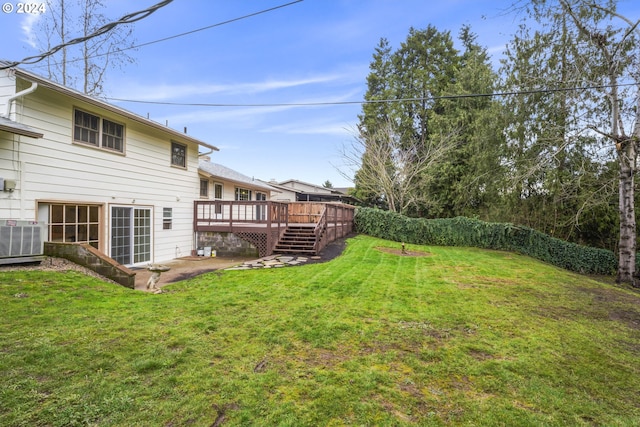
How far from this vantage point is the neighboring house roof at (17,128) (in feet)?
18.9

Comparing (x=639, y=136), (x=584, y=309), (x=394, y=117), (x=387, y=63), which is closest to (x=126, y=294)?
(x=584, y=309)

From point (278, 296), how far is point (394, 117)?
974 inches

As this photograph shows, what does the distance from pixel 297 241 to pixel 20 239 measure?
7.76 meters

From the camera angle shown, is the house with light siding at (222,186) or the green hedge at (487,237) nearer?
the house with light siding at (222,186)

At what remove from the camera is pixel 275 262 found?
9.68 m

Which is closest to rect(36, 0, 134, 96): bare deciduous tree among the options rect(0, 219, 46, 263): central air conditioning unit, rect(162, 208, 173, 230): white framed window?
rect(162, 208, 173, 230): white framed window

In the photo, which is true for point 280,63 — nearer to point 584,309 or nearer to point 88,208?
point 88,208

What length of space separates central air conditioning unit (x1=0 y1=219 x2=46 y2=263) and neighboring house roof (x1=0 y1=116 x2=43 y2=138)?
1771 mm

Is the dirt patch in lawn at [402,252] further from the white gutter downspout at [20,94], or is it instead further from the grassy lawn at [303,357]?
the white gutter downspout at [20,94]

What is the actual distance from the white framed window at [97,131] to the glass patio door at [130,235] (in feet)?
5.88

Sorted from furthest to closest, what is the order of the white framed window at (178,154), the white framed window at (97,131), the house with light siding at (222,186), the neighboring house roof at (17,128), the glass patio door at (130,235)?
the house with light siding at (222,186) → the white framed window at (178,154) → the glass patio door at (130,235) → the white framed window at (97,131) → the neighboring house roof at (17,128)
